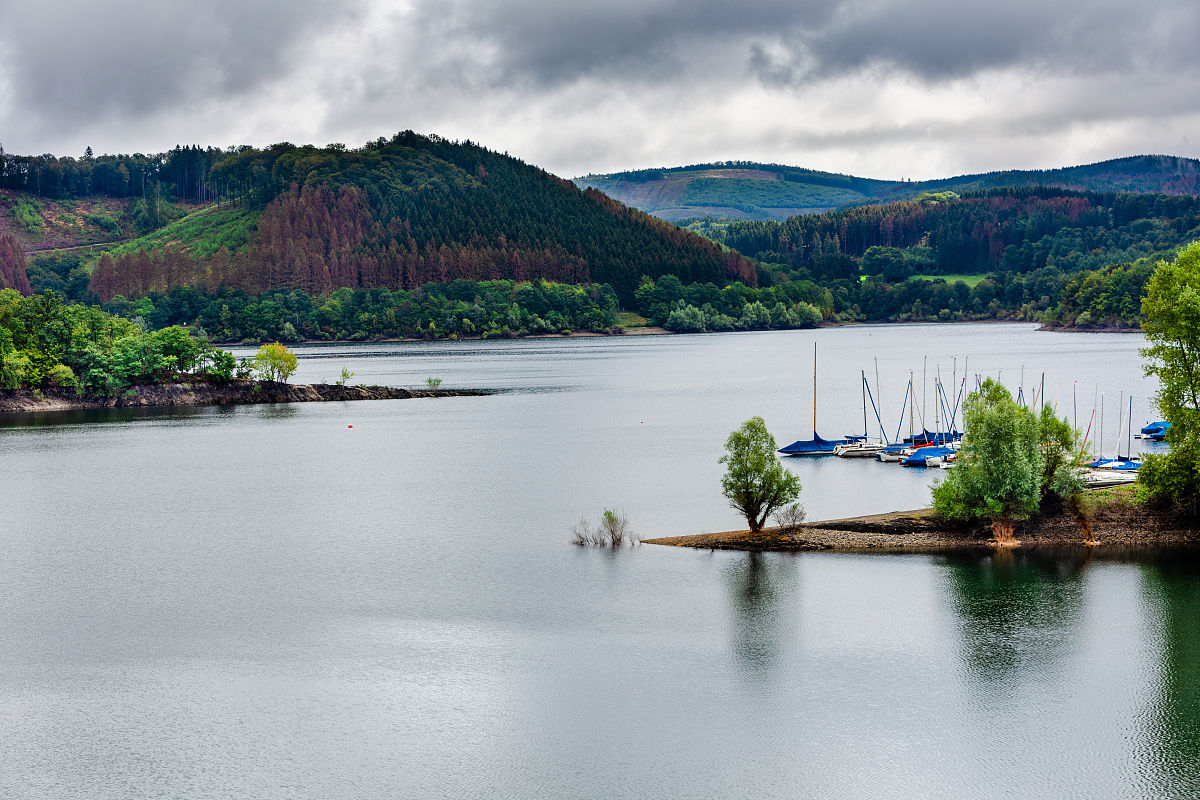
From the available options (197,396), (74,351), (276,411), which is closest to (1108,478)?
(276,411)

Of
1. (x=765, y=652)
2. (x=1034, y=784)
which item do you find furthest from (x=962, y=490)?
(x=1034, y=784)

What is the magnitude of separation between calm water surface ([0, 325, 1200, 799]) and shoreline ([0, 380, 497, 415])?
1869 inches

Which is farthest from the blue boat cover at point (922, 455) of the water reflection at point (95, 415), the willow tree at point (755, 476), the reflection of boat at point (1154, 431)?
the water reflection at point (95, 415)

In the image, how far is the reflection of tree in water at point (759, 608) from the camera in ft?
111

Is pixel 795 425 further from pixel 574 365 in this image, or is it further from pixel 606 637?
pixel 574 365

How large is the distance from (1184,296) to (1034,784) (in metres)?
27.0

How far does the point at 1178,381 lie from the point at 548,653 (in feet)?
96.8

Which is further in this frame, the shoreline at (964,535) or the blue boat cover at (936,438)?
the blue boat cover at (936,438)

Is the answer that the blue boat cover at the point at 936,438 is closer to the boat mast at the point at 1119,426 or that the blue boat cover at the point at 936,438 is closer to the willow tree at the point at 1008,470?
the boat mast at the point at 1119,426

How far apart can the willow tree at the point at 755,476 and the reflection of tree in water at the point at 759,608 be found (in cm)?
253

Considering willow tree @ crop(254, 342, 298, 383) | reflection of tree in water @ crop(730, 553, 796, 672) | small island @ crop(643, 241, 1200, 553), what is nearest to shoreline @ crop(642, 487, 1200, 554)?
small island @ crop(643, 241, 1200, 553)

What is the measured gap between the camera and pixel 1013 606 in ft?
124

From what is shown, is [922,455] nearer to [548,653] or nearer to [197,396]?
[548,653]

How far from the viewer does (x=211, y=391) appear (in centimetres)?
11538
